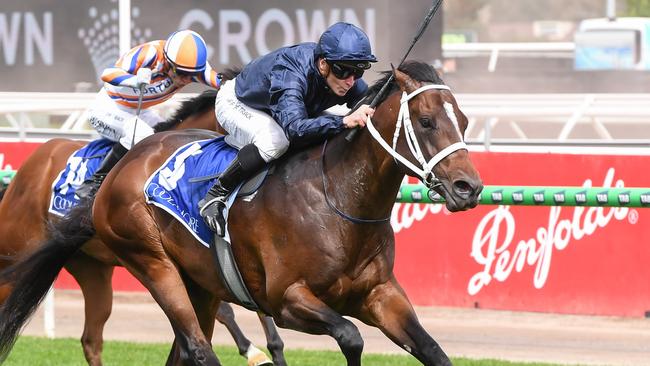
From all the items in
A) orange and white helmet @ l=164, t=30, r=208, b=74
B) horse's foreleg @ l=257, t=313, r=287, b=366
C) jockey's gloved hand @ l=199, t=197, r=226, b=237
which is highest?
orange and white helmet @ l=164, t=30, r=208, b=74

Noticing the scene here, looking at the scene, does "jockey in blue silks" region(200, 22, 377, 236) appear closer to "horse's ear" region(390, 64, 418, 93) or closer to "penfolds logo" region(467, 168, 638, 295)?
"horse's ear" region(390, 64, 418, 93)

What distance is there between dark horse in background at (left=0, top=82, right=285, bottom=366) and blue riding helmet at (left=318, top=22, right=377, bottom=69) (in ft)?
5.83

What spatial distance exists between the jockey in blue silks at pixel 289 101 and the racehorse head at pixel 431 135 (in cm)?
17

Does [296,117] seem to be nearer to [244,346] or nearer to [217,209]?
[217,209]

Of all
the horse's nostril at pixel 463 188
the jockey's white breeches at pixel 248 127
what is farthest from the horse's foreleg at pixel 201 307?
the horse's nostril at pixel 463 188

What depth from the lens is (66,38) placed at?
14.7 meters

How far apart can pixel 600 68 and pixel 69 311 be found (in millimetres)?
14818

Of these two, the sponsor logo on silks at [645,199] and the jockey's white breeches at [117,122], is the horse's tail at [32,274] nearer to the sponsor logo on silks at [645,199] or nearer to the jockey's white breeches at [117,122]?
the jockey's white breeches at [117,122]

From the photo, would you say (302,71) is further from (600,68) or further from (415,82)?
(600,68)

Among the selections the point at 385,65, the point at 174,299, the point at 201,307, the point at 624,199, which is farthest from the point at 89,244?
the point at 385,65

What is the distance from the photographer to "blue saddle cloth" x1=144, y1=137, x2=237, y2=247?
5586 mm

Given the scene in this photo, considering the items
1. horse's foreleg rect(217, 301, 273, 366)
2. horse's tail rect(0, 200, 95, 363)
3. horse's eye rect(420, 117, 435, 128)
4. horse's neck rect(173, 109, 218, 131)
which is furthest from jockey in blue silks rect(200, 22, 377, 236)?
horse's foreleg rect(217, 301, 273, 366)

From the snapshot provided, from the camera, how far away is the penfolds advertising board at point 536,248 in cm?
870

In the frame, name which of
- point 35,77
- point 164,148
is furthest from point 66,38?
point 164,148
